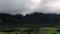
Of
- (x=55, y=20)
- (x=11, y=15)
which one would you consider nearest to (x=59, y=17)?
(x=55, y=20)

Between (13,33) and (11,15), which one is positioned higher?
(11,15)

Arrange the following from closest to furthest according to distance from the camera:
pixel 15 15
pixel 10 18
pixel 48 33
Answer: pixel 48 33 → pixel 10 18 → pixel 15 15

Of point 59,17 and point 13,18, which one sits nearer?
point 13,18

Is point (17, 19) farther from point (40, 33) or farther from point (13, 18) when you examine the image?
point (40, 33)

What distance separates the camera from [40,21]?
154 m

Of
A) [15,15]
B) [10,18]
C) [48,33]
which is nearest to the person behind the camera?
[48,33]

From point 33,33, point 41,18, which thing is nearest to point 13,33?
point 33,33

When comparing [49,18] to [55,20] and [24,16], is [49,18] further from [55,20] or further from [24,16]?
[24,16]

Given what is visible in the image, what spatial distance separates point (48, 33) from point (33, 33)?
790 cm

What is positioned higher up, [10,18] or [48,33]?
[10,18]

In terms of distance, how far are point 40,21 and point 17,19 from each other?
2097cm

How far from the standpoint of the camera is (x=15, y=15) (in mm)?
161750

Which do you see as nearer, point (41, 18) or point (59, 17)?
point (41, 18)

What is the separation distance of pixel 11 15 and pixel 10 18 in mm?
8103
